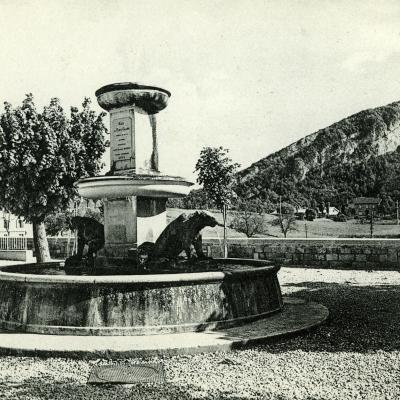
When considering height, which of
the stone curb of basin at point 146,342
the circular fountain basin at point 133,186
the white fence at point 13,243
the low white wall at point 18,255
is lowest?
the stone curb of basin at point 146,342

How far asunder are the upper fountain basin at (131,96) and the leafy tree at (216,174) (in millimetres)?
12904

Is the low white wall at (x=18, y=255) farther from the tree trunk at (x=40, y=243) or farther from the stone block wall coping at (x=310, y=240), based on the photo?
the stone block wall coping at (x=310, y=240)

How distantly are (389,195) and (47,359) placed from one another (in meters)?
106

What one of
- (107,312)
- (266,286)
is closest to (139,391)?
(107,312)

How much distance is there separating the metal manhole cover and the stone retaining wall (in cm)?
1314

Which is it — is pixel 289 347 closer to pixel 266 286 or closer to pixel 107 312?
pixel 266 286

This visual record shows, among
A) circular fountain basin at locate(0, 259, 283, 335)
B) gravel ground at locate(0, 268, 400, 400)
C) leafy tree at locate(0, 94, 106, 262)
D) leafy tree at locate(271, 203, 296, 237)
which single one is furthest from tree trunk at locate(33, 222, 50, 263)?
leafy tree at locate(271, 203, 296, 237)

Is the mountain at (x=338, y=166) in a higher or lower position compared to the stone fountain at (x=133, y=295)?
higher

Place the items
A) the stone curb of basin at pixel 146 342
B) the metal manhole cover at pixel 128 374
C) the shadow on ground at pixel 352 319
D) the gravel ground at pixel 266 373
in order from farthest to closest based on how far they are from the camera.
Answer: the shadow on ground at pixel 352 319, the stone curb of basin at pixel 146 342, the metal manhole cover at pixel 128 374, the gravel ground at pixel 266 373

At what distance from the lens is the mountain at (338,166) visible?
112750 millimetres

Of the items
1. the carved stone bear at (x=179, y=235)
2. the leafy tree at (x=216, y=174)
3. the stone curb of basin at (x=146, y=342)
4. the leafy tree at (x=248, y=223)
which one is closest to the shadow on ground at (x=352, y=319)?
the stone curb of basin at (x=146, y=342)

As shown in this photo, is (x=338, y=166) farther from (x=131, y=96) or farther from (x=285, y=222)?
(x=131, y=96)

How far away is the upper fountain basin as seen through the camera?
31.7ft

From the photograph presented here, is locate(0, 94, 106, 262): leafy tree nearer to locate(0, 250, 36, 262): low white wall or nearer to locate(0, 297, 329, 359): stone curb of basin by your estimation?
locate(0, 250, 36, 262): low white wall
